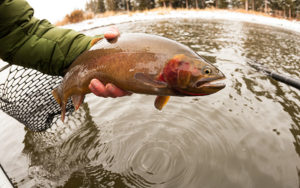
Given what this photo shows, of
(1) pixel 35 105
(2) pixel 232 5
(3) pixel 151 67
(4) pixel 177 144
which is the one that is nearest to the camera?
(3) pixel 151 67

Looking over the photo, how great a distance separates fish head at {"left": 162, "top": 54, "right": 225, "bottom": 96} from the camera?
1.57 meters

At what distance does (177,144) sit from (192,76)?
2290 millimetres

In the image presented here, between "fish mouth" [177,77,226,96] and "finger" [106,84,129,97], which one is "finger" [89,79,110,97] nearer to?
"finger" [106,84,129,97]

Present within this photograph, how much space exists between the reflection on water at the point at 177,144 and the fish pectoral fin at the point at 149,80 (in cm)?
193

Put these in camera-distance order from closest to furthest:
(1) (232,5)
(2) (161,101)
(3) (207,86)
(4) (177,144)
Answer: (3) (207,86), (2) (161,101), (4) (177,144), (1) (232,5)

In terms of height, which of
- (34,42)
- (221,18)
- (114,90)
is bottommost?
(114,90)

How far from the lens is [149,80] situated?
1.65 meters

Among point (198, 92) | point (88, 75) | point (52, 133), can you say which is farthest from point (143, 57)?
point (52, 133)

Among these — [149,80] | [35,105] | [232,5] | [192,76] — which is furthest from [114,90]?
[232,5]

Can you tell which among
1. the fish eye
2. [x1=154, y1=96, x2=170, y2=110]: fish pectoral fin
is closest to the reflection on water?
[x1=154, y1=96, x2=170, y2=110]: fish pectoral fin

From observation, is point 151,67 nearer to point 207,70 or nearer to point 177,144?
point 207,70

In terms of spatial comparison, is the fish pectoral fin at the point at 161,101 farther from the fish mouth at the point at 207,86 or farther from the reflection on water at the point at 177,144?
the reflection on water at the point at 177,144

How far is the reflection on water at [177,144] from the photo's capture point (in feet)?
10.0

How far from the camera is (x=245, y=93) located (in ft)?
17.6
